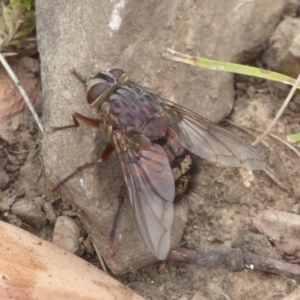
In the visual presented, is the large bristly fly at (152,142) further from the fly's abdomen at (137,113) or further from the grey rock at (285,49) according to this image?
the grey rock at (285,49)

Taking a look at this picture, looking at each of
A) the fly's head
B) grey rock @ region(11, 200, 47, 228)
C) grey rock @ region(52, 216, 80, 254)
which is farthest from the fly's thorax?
grey rock @ region(11, 200, 47, 228)

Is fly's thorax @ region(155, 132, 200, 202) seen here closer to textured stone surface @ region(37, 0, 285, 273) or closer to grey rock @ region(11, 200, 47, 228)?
textured stone surface @ region(37, 0, 285, 273)

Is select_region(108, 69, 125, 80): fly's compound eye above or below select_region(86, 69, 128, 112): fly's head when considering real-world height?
above

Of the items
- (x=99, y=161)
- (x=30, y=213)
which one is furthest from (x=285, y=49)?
(x=30, y=213)

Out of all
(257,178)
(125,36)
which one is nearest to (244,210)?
(257,178)

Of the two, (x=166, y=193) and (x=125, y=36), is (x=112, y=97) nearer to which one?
(x=125, y=36)

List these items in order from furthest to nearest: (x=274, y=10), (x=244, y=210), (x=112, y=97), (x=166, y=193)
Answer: (x=274, y=10) < (x=244, y=210) < (x=112, y=97) < (x=166, y=193)
